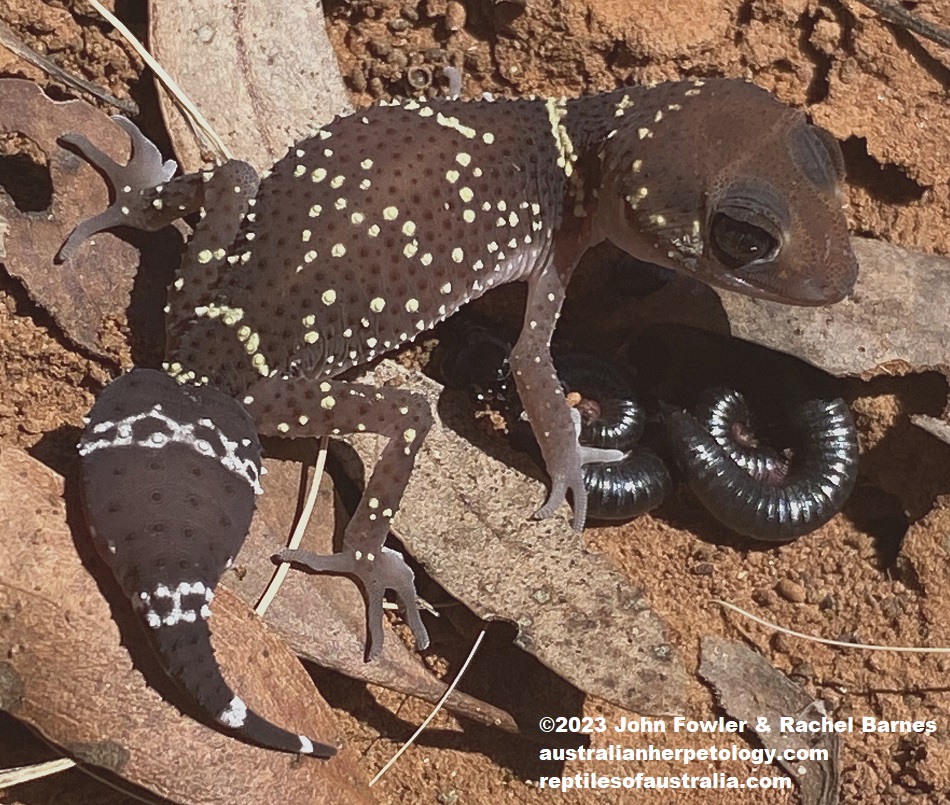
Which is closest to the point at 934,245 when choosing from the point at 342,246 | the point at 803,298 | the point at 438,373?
the point at 803,298

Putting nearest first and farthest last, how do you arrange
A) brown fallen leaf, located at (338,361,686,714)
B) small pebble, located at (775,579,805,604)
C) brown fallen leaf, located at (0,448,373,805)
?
brown fallen leaf, located at (0,448,373,805) < brown fallen leaf, located at (338,361,686,714) < small pebble, located at (775,579,805,604)

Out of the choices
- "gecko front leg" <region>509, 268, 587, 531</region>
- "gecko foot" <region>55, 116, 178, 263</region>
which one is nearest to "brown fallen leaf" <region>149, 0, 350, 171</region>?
"gecko foot" <region>55, 116, 178, 263</region>

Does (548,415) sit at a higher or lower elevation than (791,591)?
higher

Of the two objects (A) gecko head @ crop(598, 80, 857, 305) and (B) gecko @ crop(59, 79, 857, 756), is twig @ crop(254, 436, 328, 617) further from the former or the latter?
(A) gecko head @ crop(598, 80, 857, 305)

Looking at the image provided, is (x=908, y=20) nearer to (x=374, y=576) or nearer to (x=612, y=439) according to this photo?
(x=612, y=439)

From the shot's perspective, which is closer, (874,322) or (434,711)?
(434,711)

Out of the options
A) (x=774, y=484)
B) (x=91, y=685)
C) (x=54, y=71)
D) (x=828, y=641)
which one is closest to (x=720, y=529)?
(x=774, y=484)

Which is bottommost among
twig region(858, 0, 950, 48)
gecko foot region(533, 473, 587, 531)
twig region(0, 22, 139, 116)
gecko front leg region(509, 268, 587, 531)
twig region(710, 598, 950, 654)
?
twig region(710, 598, 950, 654)
